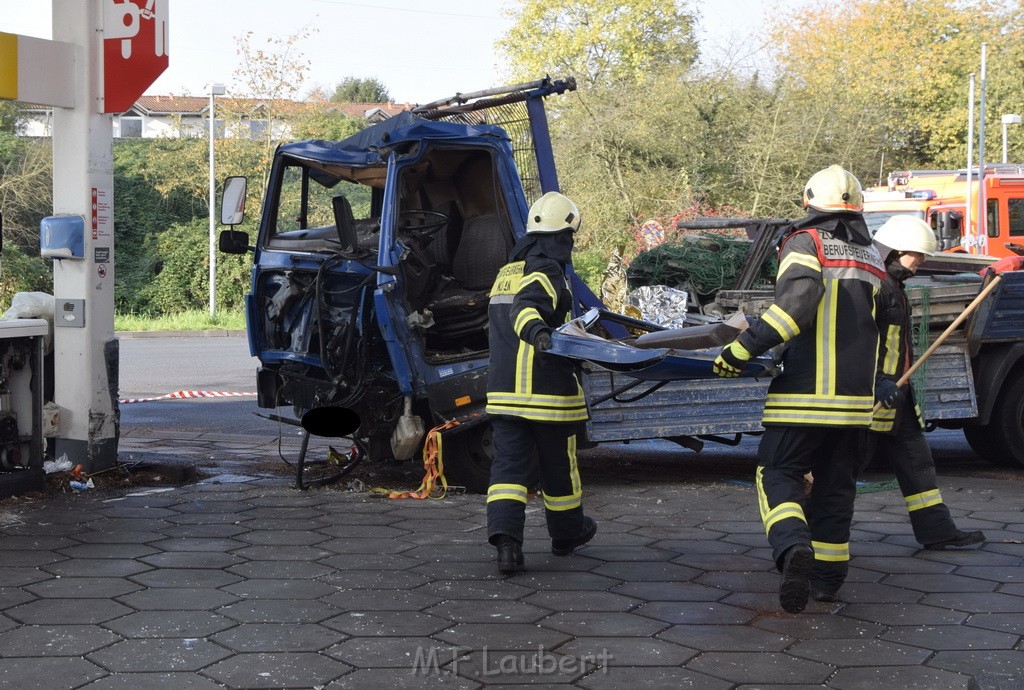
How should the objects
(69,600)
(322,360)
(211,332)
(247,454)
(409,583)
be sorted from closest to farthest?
(69,600)
(409,583)
(322,360)
(247,454)
(211,332)

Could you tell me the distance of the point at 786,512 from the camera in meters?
4.82

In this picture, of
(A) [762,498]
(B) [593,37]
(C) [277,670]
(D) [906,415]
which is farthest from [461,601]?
(B) [593,37]

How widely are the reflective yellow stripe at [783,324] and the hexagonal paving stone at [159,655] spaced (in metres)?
2.39

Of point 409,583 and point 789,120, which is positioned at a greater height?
point 789,120

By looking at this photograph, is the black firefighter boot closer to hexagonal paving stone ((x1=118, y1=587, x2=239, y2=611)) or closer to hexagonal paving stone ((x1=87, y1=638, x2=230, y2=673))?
hexagonal paving stone ((x1=118, y1=587, x2=239, y2=611))

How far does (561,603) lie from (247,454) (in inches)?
189

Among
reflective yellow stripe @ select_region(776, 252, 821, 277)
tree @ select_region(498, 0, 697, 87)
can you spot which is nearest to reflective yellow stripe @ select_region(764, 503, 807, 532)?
reflective yellow stripe @ select_region(776, 252, 821, 277)

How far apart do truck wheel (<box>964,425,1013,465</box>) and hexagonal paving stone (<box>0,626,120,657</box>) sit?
6.07 metres

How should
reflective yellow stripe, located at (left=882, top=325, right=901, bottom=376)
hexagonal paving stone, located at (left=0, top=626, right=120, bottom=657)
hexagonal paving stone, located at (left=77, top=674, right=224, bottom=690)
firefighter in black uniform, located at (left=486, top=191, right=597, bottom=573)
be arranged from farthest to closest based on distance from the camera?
reflective yellow stripe, located at (left=882, top=325, right=901, bottom=376), firefighter in black uniform, located at (left=486, top=191, right=597, bottom=573), hexagonal paving stone, located at (left=0, top=626, right=120, bottom=657), hexagonal paving stone, located at (left=77, top=674, right=224, bottom=690)

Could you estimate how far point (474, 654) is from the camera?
4227 mm

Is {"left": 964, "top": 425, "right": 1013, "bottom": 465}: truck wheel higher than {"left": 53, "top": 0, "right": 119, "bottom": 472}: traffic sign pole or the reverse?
the reverse

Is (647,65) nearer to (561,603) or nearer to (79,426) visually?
(79,426)

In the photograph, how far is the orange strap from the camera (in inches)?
284

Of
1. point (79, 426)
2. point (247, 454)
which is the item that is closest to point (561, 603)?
point (79, 426)
